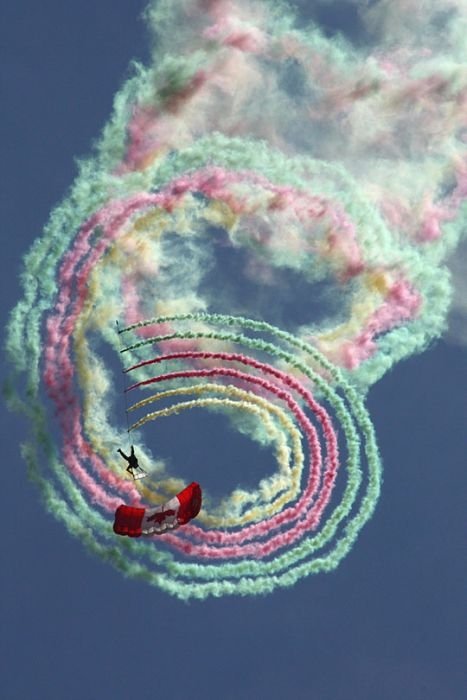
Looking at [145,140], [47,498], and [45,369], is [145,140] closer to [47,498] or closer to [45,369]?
[45,369]

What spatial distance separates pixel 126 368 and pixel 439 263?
12.8 m

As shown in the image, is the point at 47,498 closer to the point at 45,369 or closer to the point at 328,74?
the point at 45,369

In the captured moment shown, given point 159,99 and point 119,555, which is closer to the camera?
point 159,99

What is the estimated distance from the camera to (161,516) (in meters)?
66.1

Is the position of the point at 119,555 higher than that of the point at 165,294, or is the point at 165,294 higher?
the point at 165,294

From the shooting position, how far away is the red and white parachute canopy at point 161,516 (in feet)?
216

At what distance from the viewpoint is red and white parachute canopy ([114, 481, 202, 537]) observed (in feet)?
216

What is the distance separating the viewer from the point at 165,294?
219 feet

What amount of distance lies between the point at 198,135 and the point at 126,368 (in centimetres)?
956

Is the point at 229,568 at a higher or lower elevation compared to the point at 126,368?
lower

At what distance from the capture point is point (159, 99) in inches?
2537

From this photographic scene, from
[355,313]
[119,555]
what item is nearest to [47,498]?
[119,555]


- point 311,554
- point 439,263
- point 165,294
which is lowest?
point 311,554

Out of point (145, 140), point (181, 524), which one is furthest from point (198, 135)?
point (181, 524)
